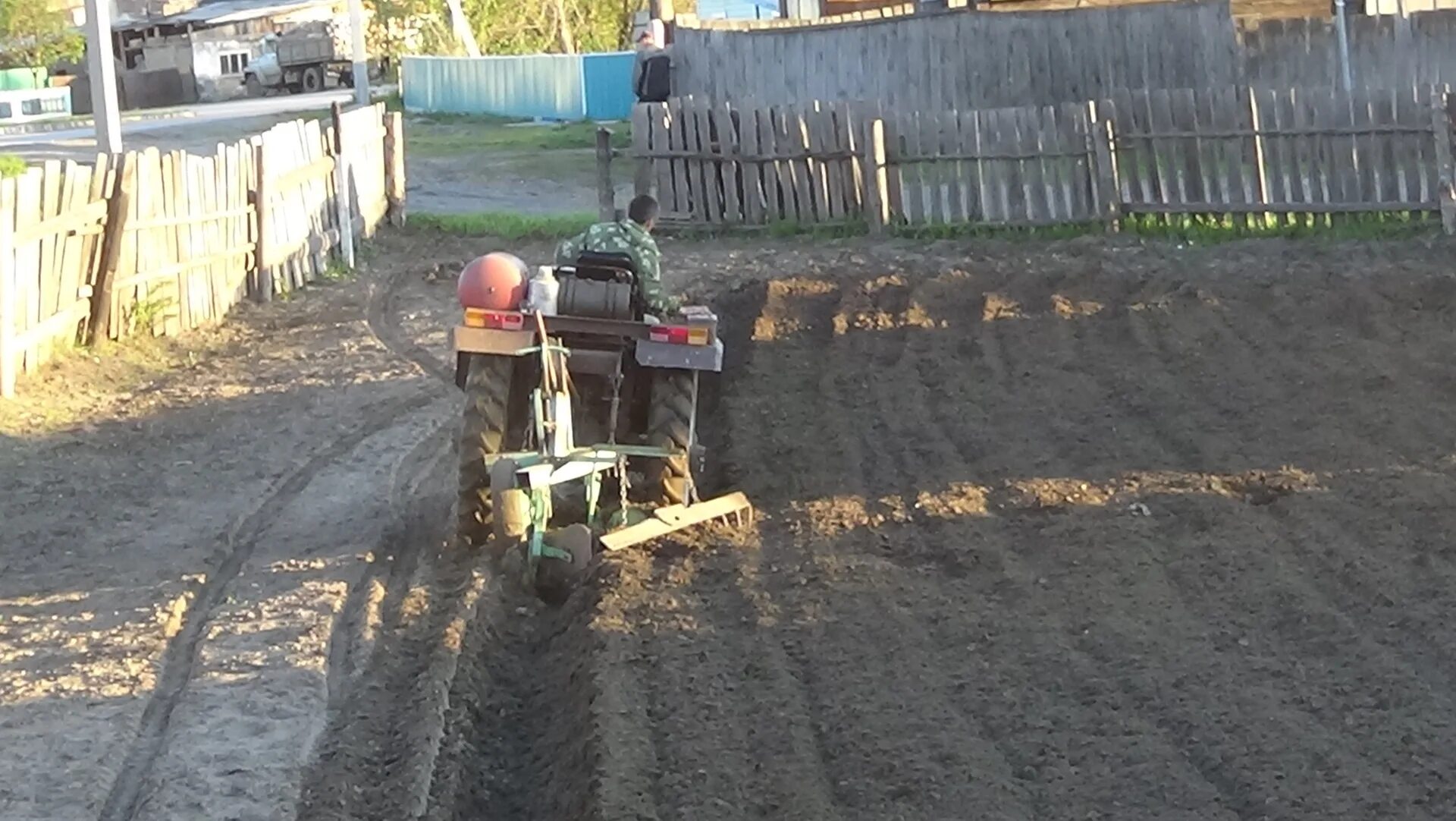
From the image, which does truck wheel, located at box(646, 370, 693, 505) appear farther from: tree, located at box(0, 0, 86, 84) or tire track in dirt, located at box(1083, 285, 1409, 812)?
tree, located at box(0, 0, 86, 84)

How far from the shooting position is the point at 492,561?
320 inches

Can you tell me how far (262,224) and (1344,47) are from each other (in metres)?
10.5

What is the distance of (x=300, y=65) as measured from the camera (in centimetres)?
5144

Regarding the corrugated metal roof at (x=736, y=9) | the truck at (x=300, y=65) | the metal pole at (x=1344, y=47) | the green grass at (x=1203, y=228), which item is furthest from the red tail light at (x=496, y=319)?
the truck at (x=300, y=65)

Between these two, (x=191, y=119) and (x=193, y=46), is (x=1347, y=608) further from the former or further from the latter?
(x=193, y=46)

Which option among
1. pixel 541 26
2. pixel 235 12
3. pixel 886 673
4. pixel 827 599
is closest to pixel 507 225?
pixel 827 599

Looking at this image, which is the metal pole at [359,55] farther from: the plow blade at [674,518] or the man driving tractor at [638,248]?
the plow blade at [674,518]

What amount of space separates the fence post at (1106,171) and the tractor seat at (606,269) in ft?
30.8

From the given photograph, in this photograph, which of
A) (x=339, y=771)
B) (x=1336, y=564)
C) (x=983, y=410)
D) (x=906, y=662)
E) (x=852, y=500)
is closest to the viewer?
(x=339, y=771)

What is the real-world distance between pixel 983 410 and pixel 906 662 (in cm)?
428

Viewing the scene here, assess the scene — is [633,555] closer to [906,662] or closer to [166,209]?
[906,662]

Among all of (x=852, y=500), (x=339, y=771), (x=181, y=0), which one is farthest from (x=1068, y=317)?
(x=181, y=0)

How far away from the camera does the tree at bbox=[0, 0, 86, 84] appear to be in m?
62.5

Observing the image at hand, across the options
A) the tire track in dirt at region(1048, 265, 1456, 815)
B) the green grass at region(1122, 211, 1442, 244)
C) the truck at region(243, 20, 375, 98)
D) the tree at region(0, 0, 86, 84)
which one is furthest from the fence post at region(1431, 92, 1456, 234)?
the tree at region(0, 0, 86, 84)
